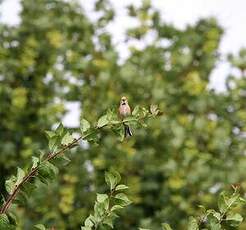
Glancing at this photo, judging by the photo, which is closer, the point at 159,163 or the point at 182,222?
A: the point at 182,222

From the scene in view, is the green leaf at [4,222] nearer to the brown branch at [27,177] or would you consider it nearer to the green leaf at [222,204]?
the brown branch at [27,177]

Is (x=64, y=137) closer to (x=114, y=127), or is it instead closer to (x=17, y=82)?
(x=114, y=127)

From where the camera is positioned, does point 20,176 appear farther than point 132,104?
No

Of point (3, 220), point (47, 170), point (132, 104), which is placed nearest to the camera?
point (3, 220)

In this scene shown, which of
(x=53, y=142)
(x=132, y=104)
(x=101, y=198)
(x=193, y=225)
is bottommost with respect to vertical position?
(x=193, y=225)

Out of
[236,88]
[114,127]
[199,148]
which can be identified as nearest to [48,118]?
[199,148]

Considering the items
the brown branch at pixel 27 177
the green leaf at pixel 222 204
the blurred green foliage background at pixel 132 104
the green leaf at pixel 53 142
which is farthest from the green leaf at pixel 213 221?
the blurred green foliage background at pixel 132 104

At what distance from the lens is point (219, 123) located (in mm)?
5352

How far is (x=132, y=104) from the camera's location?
5.25m

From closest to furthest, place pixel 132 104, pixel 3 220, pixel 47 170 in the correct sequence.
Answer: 1. pixel 3 220
2. pixel 47 170
3. pixel 132 104

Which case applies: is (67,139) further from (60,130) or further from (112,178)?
(112,178)

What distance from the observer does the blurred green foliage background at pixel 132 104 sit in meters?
4.89

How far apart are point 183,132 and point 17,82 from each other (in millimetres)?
1938

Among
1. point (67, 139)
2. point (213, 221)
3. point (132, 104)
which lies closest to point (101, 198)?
point (67, 139)
